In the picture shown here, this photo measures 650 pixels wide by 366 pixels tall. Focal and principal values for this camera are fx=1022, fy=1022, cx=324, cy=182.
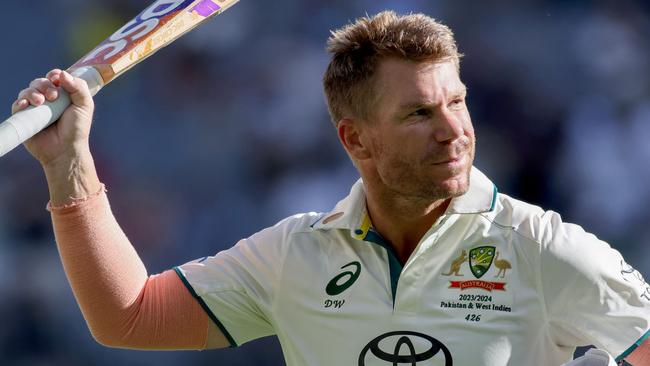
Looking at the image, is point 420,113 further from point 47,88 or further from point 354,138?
point 47,88

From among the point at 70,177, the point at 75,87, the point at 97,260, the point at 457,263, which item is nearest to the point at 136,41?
the point at 75,87

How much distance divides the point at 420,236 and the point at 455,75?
0.44 m

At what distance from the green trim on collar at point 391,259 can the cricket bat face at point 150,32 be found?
77cm

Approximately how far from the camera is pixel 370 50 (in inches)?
109

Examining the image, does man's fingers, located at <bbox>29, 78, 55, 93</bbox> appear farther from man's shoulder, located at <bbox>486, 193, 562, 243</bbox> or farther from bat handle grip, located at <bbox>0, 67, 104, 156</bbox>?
man's shoulder, located at <bbox>486, 193, 562, 243</bbox>

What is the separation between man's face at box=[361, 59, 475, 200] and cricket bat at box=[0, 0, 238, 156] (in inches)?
21.5

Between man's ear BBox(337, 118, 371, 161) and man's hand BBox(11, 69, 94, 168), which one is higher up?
man's hand BBox(11, 69, 94, 168)

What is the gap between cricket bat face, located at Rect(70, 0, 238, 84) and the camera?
2.71 metres

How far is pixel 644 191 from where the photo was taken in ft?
17.1

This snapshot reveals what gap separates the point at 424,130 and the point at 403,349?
1.86 ft

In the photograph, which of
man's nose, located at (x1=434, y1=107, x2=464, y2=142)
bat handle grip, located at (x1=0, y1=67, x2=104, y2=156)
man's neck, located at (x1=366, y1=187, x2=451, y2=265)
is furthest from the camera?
man's neck, located at (x1=366, y1=187, x2=451, y2=265)

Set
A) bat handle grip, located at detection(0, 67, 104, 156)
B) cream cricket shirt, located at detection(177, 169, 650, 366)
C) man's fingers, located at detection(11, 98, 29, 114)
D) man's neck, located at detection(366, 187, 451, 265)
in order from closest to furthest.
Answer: bat handle grip, located at detection(0, 67, 104, 156), man's fingers, located at detection(11, 98, 29, 114), cream cricket shirt, located at detection(177, 169, 650, 366), man's neck, located at detection(366, 187, 451, 265)

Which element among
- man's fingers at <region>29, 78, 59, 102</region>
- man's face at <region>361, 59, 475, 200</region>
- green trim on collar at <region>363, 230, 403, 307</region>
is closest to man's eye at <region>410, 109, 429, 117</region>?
man's face at <region>361, 59, 475, 200</region>

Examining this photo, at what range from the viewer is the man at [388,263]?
2535mm
